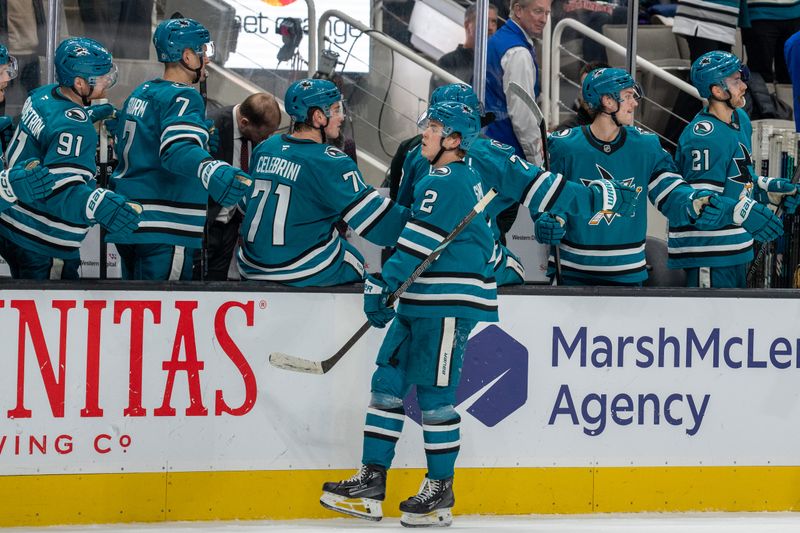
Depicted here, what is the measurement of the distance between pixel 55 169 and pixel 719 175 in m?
2.21

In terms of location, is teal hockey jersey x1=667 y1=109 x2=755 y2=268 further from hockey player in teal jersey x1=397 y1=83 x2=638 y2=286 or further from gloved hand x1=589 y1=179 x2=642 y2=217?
gloved hand x1=589 y1=179 x2=642 y2=217

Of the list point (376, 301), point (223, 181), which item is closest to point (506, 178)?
point (376, 301)

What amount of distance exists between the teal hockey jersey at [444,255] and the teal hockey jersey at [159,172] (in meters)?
0.73

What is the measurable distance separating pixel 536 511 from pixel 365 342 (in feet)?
2.50

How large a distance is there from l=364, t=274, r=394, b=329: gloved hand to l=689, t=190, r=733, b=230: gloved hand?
1.19m

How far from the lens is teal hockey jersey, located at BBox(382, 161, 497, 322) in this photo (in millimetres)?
3709

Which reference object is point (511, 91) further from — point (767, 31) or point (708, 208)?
point (767, 31)

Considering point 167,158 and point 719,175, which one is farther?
point 719,175

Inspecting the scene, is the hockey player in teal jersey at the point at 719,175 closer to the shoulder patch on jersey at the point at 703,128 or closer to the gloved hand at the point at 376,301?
the shoulder patch on jersey at the point at 703,128

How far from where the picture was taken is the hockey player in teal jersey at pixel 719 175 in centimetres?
449

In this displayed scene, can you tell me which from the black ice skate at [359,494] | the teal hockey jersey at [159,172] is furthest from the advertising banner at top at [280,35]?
the black ice skate at [359,494]

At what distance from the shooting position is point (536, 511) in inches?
162

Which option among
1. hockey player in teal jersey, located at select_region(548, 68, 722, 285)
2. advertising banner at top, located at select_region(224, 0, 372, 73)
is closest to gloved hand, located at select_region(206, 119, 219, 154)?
advertising banner at top, located at select_region(224, 0, 372, 73)

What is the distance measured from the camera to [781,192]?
181 inches
